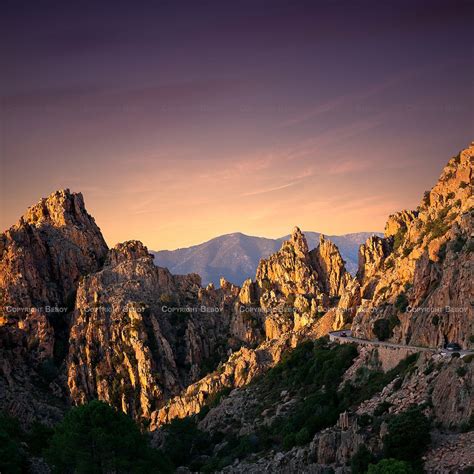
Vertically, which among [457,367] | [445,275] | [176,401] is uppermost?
[445,275]

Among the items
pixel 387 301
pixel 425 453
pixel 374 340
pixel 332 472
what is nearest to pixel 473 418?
pixel 425 453

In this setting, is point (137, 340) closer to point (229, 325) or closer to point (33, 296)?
point (229, 325)

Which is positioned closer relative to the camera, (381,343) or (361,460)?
(361,460)

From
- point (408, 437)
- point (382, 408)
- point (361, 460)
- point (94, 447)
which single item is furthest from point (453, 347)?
point (94, 447)

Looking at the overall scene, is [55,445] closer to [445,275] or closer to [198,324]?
[445,275]

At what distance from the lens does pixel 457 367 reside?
59.9 meters

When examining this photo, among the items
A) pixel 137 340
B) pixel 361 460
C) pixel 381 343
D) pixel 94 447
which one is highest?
pixel 137 340

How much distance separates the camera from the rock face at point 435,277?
256 feet

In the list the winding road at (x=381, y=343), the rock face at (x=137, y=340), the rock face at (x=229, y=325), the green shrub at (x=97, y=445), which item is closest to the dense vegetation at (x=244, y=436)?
the green shrub at (x=97, y=445)

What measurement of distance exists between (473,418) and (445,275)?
32.5m

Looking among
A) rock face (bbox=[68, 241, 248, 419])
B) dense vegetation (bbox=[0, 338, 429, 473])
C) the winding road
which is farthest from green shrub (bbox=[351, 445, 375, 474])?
rock face (bbox=[68, 241, 248, 419])

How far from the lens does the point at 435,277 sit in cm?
9044

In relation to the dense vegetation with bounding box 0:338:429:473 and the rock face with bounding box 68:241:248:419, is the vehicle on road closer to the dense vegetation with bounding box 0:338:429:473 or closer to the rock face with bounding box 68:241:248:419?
the dense vegetation with bounding box 0:338:429:473

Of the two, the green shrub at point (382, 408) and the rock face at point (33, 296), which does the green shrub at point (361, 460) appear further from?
the rock face at point (33, 296)
